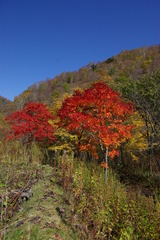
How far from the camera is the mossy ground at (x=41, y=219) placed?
2756 mm

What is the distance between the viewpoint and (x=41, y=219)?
3.30 metres

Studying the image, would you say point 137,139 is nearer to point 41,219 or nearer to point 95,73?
point 41,219

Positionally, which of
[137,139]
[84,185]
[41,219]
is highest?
[137,139]

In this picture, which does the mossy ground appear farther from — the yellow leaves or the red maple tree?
the yellow leaves

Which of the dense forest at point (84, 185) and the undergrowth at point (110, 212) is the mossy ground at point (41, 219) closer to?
the dense forest at point (84, 185)

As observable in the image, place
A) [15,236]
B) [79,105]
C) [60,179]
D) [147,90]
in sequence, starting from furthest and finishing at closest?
[147,90] → [79,105] → [60,179] → [15,236]

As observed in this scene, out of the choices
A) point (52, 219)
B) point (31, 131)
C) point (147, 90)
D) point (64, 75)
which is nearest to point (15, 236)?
point (52, 219)

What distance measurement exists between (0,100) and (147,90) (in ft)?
140

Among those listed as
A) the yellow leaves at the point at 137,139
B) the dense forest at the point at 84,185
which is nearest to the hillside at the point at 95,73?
the yellow leaves at the point at 137,139

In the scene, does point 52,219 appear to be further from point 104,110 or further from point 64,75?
point 64,75

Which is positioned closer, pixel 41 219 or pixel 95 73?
pixel 41 219

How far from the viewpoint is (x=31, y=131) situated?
1029 cm

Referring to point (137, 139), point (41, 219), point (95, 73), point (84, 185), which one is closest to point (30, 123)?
point (84, 185)

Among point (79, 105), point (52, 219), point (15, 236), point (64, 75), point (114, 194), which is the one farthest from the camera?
point (64, 75)
